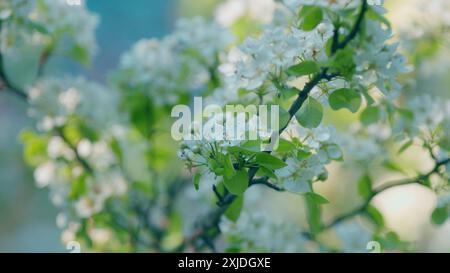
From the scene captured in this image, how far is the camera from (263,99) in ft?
3.10

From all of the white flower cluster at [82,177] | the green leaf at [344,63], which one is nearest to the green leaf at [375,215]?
the green leaf at [344,63]

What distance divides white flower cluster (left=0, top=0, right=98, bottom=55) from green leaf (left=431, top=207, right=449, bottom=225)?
706mm

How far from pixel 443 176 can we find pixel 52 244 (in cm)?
268

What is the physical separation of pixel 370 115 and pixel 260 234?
0.27 metres

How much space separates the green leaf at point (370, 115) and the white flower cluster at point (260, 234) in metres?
0.23

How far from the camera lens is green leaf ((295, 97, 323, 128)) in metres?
0.80

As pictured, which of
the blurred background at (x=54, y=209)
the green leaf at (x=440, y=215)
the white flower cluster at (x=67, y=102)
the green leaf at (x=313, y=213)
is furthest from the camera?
the blurred background at (x=54, y=209)

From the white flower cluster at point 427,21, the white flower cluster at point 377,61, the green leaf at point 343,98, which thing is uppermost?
the white flower cluster at point 427,21

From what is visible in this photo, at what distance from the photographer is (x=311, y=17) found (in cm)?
78

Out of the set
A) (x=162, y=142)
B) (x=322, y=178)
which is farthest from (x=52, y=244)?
(x=322, y=178)

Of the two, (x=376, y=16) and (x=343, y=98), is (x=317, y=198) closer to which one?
(x=343, y=98)

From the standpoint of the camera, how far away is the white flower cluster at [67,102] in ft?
4.14

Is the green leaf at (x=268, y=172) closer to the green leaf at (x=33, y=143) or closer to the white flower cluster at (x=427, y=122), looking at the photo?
Answer: the white flower cluster at (x=427, y=122)
